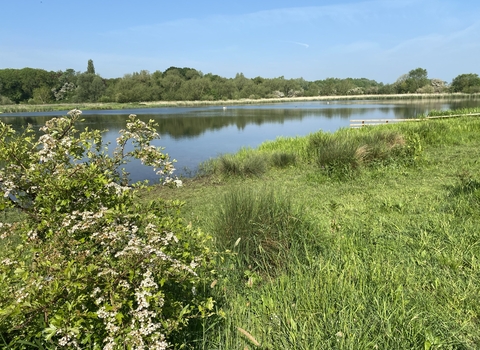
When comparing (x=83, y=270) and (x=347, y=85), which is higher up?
(x=347, y=85)

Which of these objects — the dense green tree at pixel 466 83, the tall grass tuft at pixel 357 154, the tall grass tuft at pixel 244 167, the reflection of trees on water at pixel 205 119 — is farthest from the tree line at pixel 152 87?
the tall grass tuft at pixel 357 154

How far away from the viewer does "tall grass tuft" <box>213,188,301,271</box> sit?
2875 millimetres

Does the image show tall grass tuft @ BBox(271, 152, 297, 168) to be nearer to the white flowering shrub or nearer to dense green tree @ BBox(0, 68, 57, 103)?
the white flowering shrub

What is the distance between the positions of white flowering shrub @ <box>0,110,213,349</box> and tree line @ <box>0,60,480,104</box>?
8545cm

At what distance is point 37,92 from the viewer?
84.8m

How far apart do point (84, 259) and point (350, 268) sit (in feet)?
5.79

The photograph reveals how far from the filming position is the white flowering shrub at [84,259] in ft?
4.17

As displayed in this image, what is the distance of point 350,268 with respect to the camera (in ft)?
7.84

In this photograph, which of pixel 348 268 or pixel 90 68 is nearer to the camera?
pixel 348 268

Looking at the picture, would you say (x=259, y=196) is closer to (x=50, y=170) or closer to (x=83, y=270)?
(x=50, y=170)

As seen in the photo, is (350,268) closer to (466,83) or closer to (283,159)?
(283,159)

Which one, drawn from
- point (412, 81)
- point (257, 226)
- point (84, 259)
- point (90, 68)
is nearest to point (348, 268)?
point (257, 226)

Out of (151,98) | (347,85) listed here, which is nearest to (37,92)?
(151,98)

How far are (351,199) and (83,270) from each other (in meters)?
4.42
